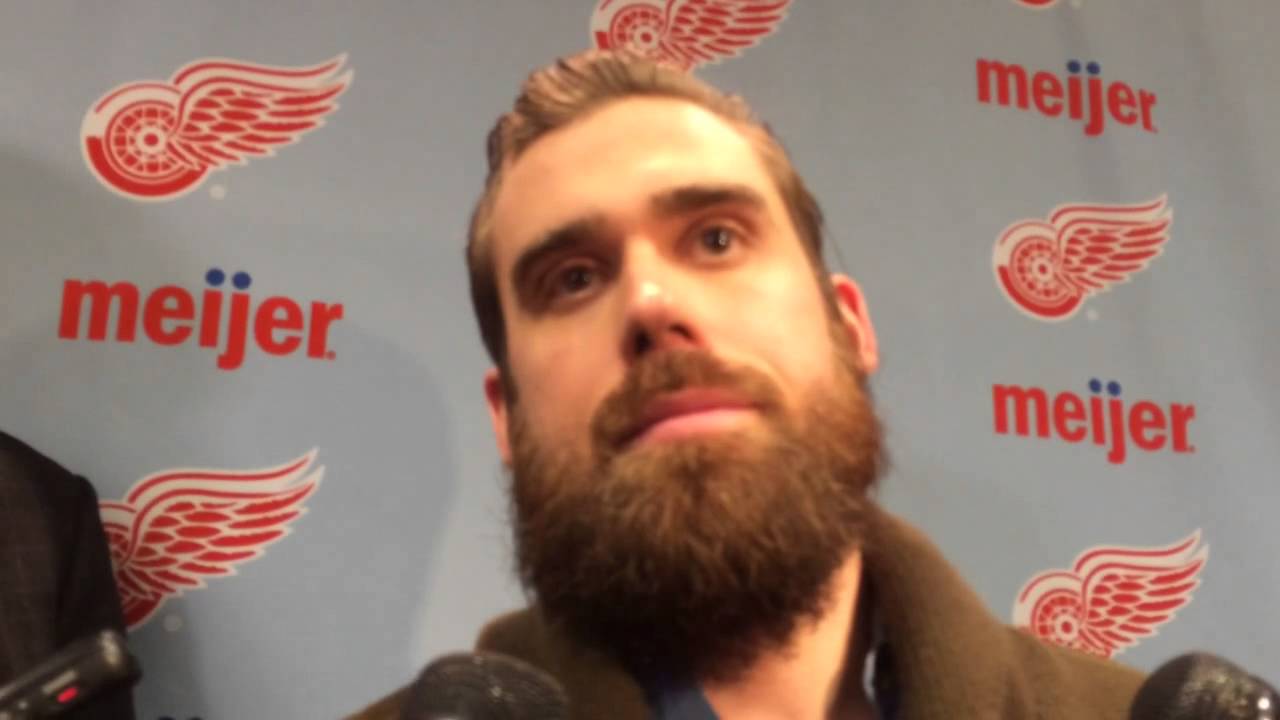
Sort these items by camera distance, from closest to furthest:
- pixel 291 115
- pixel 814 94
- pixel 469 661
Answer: pixel 469 661, pixel 291 115, pixel 814 94

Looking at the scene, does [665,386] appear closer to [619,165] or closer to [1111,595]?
[619,165]

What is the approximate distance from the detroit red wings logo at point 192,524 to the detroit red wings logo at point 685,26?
0.51 m

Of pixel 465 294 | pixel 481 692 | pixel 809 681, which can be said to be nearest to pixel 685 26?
pixel 465 294

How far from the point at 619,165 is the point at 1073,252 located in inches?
25.1

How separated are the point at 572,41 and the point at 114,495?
59 cm

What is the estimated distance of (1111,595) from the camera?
1.03 meters

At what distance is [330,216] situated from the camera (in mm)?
999

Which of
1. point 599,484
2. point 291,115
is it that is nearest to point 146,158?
point 291,115

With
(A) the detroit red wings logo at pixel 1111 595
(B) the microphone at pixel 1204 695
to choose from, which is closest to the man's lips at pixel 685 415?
(B) the microphone at pixel 1204 695

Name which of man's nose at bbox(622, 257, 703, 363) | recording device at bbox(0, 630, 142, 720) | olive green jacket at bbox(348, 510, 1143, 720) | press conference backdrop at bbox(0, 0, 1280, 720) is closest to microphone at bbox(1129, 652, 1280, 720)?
olive green jacket at bbox(348, 510, 1143, 720)

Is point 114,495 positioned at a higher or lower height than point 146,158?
lower

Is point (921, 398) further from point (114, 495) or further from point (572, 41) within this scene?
point (114, 495)

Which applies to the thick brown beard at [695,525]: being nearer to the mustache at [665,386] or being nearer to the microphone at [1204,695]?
the mustache at [665,386]

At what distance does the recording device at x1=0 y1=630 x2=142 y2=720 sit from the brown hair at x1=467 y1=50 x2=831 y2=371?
352mm
